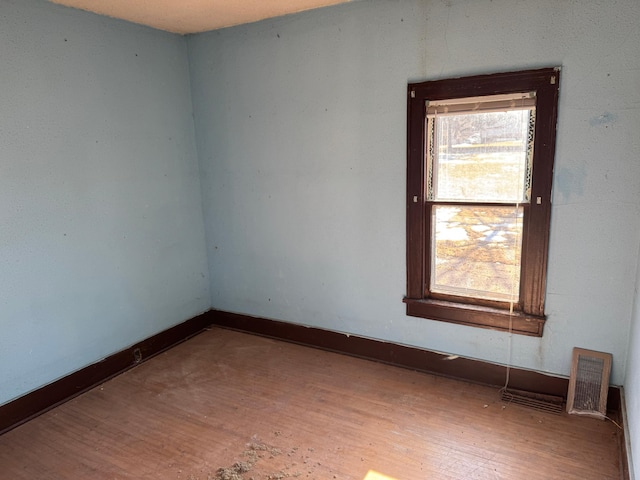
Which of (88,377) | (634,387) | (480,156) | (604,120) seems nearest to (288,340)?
(88,377)

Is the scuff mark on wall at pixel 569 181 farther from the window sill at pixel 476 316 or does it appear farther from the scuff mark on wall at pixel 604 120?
the window sill at pixel 476 316

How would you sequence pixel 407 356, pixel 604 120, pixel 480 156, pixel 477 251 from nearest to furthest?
pixel 604 120
pixel 480 156
pixel 477 251
pixel 407 356

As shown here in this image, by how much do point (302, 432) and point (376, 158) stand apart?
75.3 inches

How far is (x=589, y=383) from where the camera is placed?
266 centimetres

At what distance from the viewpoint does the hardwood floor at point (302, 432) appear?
89.9 inches

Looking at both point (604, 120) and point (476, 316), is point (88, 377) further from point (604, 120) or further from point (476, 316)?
point (604, 120)

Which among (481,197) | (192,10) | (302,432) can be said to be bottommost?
(302,432)

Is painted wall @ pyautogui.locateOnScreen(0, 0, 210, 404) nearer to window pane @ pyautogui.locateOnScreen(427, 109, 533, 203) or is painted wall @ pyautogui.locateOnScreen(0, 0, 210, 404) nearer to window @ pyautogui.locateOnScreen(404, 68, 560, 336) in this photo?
window @ pyautogui.locateOnScreen(404, 68, 560, 336)

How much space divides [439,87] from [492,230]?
1007mm

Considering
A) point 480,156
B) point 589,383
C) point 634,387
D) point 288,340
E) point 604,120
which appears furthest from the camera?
point 288,340

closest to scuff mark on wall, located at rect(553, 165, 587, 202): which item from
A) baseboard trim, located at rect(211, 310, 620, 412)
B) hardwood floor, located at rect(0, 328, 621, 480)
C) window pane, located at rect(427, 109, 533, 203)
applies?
window pane, located at rect(427, 109, 533, 203)

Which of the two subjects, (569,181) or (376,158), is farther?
(376,158)

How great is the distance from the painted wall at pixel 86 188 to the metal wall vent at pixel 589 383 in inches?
124

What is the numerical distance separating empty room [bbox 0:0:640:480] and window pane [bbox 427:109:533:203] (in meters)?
0.02
